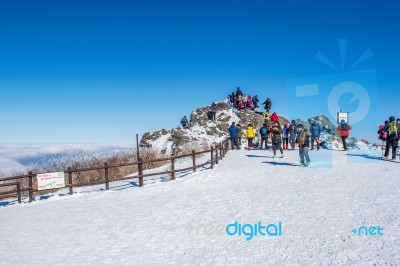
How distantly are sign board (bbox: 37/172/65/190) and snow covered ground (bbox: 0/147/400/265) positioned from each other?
2.95 ft

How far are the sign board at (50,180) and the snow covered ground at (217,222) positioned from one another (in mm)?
899

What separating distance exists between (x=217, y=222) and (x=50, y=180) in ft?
29.4

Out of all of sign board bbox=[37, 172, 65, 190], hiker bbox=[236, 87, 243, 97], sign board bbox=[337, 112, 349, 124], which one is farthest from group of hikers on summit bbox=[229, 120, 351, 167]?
hiker bbox=[236, 87, 243, 97]

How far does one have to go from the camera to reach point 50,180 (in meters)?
14.5

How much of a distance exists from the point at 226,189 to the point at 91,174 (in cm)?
1226

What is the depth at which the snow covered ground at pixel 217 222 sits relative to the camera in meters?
6.44

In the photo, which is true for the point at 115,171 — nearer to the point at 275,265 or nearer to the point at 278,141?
the point at 278,141

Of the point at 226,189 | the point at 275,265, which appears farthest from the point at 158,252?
the point at 226,189

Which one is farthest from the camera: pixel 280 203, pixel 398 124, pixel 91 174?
pixel 91 174

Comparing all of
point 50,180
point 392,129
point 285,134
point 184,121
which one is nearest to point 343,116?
point 285,134

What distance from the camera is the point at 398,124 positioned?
1711 cm

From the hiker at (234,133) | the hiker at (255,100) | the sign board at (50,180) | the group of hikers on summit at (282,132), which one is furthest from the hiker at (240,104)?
the sign board at (50,180)

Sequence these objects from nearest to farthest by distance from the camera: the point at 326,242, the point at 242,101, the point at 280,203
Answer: the point at 326,242 → the point at 280,203 → the point at 242,101

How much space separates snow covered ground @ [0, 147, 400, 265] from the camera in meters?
6.44
